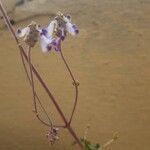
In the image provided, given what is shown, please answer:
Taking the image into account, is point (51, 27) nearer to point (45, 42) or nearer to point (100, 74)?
point (45, 42)

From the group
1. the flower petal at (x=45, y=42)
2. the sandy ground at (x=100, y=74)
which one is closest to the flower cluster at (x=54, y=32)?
the flower petal at (x=45, y=42)

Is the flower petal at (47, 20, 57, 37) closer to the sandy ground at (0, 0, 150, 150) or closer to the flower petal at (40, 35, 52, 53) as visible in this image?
the flower petal at (40, 35, 52, 53)

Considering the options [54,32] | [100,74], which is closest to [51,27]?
[54,32]

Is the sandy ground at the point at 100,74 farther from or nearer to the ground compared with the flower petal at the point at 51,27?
nearer to the ground

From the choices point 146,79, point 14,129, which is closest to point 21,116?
point 14,129

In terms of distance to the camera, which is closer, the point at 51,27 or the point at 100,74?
the point at 51,27

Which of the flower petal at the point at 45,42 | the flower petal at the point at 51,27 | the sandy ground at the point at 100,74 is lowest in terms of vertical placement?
the sandy ground at the point at 100,74

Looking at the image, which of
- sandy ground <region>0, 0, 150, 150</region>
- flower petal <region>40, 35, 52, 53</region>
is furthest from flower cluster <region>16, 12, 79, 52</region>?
sandy ground <region>0, 0, 150, 150</region>

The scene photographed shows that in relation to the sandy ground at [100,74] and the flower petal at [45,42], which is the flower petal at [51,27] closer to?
the flower petal at [45,42]
